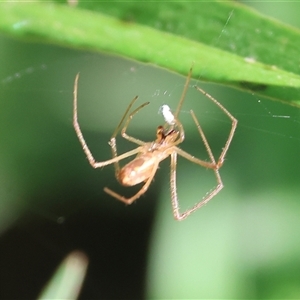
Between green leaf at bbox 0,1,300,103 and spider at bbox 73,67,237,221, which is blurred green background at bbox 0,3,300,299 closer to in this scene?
spider at bbox 73,67,237,221

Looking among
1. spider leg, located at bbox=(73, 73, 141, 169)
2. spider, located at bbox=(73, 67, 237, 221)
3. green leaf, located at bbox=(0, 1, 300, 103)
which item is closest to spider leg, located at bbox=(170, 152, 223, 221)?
spider, located at bbox=(73, 67, 237, 221)

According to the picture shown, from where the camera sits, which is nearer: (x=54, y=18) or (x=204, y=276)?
(x=54, y=18)

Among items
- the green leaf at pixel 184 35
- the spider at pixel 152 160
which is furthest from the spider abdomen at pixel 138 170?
the green leaf at pixel 184 35

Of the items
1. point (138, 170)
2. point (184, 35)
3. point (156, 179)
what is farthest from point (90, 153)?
point (184, 35)

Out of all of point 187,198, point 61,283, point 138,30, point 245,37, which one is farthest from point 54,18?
point 187,198

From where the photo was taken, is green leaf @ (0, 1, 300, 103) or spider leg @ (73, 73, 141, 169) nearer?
green leaf @ (0, 1, 300, 103)

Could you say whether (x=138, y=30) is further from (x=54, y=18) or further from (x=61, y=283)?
(x=61, y=283)

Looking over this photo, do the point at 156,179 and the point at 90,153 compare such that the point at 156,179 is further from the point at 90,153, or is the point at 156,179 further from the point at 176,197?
the point at 90,153
